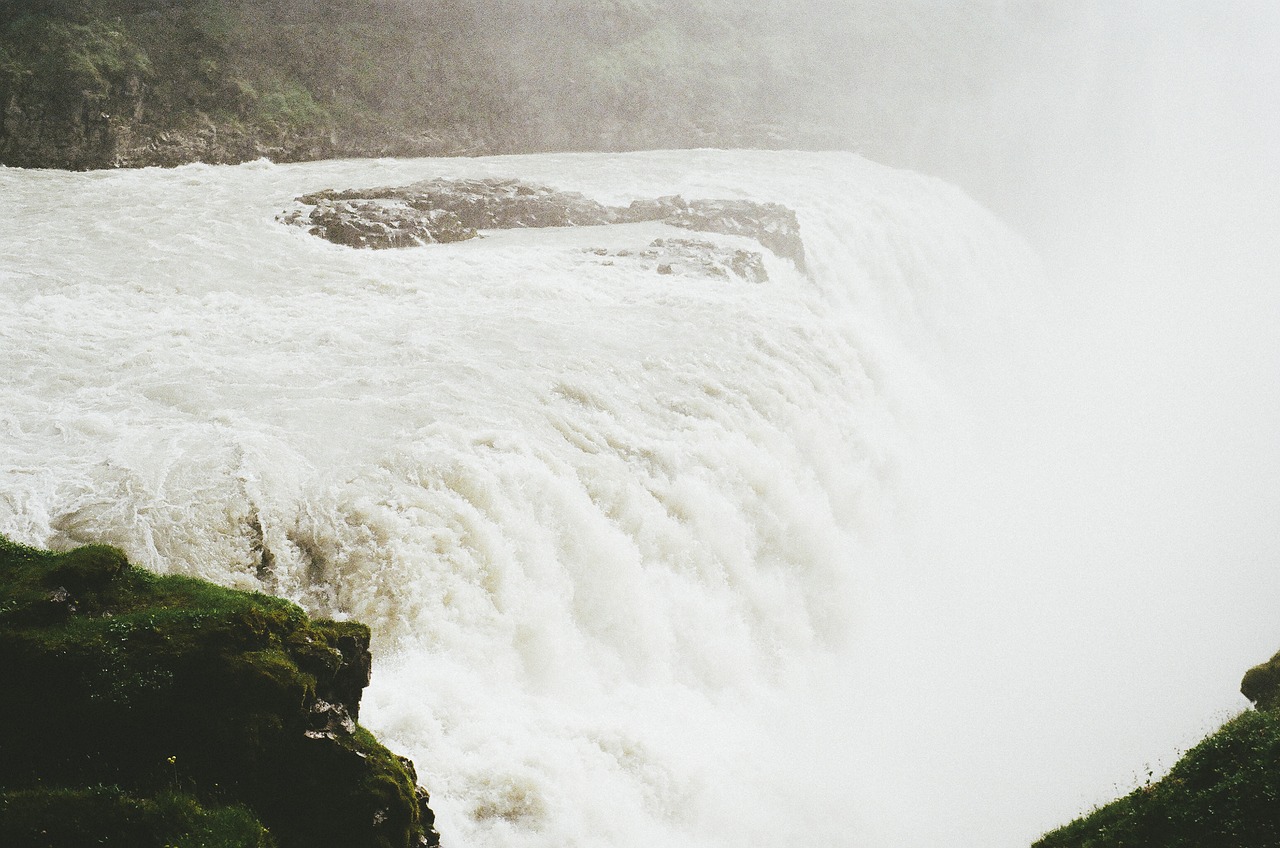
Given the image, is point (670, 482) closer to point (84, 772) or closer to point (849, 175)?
point (84, 772)

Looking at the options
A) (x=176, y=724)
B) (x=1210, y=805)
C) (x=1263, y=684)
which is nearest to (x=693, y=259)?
(x=1263, y=684)

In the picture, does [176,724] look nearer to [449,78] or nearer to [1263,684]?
[1263,684]

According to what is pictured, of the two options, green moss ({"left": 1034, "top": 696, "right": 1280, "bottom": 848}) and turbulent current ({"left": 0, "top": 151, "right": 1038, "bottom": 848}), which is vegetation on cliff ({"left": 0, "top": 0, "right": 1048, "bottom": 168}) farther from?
green moss ({"left": 1034, "top": 696, "right": 1280, "bottom": 848})

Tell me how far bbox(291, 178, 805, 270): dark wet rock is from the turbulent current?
0.91 m

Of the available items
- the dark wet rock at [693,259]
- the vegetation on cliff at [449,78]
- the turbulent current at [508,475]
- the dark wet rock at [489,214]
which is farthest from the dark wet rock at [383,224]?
the vegetation on cliff at [449,78]

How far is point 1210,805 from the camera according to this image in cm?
812

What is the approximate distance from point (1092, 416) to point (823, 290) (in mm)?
14771

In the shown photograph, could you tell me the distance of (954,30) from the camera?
69500 millimetres

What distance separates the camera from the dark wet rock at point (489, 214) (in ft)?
76.5

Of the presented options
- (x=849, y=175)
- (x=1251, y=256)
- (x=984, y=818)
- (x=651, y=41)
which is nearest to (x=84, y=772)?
(x=984, y=818)

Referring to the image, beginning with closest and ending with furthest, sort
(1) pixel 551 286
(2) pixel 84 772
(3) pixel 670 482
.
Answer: (2) pixel 84 772, (3) pixel 670 482, (1) pixel 551 286

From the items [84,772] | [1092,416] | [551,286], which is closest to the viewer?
[84,772]

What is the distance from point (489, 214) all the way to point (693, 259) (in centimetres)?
646

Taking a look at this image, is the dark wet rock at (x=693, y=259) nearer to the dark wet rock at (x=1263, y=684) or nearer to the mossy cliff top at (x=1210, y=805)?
the dark wet rock at (x=1263, y=684)
